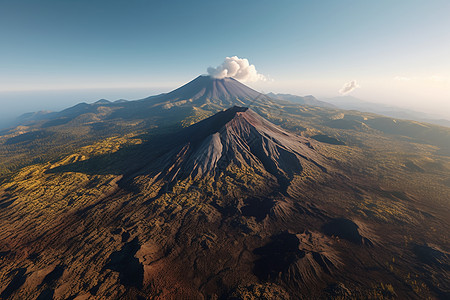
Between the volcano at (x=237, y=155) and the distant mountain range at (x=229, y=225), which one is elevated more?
the volcano at (x=237, y=155)

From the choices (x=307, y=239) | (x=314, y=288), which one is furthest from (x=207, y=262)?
(x=307, y=239)

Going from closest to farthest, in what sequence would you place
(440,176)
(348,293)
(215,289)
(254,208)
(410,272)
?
1. (348,293)
2. (215,289)
3. (410,272)
4. (254,208)
5. (440,176)

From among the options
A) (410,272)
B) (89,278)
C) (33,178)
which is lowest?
(410,272)

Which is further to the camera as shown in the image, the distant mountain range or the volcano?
the volcano

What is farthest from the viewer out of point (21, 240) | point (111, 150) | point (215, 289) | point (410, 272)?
point (111, 150)

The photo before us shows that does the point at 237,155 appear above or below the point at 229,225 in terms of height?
above

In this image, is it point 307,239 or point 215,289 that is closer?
point 215,289

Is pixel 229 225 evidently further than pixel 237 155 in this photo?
No

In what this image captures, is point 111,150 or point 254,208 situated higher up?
point 111,150

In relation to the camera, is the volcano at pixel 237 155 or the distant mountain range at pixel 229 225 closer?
the distant mountain range at pixel 229 225

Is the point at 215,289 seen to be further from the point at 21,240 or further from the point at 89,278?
the point at 21,240

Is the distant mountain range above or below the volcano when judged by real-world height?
below
